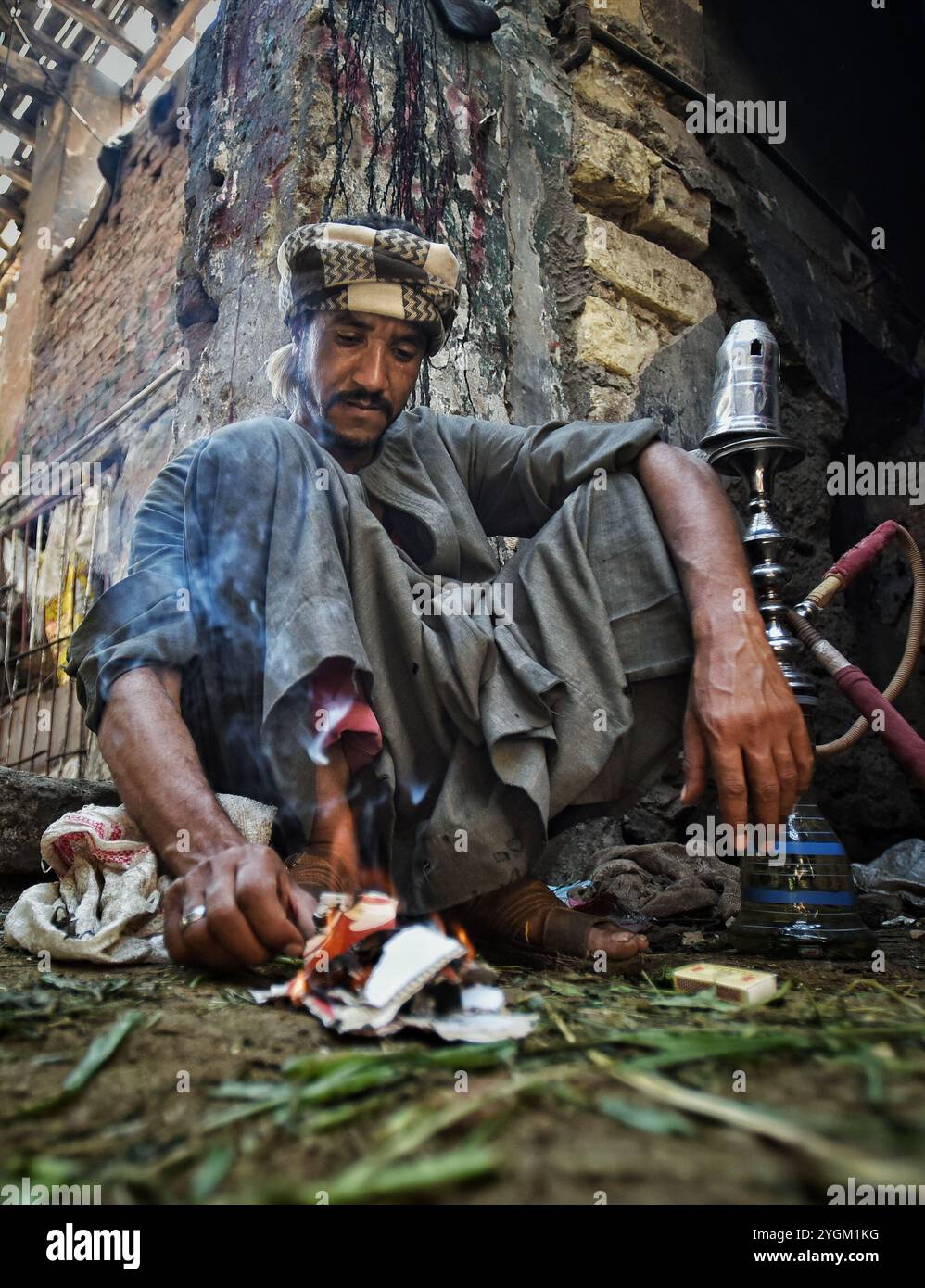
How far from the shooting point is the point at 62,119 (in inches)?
301

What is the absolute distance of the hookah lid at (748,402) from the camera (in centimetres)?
187

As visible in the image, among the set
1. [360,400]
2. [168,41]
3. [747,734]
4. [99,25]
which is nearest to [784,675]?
[747,734]

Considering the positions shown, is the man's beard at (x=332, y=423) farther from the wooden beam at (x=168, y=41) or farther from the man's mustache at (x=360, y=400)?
the wooden beam at (x=168, y=41)

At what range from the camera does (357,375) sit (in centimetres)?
179

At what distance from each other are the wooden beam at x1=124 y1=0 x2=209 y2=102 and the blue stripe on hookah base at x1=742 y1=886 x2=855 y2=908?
7.86 m

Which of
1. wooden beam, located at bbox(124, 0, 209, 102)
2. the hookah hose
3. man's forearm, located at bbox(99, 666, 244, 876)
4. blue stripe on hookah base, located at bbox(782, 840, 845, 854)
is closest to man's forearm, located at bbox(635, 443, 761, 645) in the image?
the hookah hose

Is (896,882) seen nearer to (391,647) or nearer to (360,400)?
(391,647)

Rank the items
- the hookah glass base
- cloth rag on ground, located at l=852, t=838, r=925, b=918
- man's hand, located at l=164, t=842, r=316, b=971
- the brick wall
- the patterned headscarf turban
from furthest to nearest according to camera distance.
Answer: the brick wall → cloth rag on ground, located at l=852, t=838, r=925, b=918 → the patterned headscarf turban → the hookah glass base → man's hand, located at l=164, t=842, r=316, b=971

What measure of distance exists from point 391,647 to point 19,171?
30.9ft

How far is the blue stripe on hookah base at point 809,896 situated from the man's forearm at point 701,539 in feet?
1.98

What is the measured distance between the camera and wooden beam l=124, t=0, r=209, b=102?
634 cm

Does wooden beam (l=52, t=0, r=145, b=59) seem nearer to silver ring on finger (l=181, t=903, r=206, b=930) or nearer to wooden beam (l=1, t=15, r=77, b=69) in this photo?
wooden beam (l=1, t=15, r=77, b=69)
